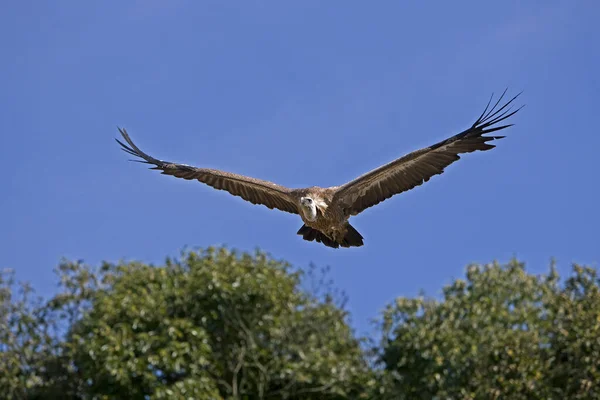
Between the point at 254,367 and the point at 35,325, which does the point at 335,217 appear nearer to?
the point at 254,367

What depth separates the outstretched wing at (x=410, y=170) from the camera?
69.9 ft

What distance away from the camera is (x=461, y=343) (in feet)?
83.4

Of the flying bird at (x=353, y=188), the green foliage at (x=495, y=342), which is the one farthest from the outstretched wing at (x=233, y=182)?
the green foliage at (x=495, y=342)

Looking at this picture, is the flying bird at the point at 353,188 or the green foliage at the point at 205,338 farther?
the green foliage at the point at 205,338

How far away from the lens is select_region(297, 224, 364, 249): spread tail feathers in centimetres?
2277

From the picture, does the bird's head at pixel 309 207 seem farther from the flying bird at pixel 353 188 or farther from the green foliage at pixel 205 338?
the green foliage at pixel 205 338

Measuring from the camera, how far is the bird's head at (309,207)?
72.6 ft

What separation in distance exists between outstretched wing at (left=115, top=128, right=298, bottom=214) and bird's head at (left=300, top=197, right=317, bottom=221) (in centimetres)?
122

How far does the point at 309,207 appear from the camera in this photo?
22.1 m

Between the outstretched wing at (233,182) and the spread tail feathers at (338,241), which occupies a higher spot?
the outstretched wing at (233,182)

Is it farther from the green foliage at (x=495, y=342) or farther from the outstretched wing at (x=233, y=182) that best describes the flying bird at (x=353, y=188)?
the green foliage at (x=495, y=342)

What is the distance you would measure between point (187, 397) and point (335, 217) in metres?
4.31

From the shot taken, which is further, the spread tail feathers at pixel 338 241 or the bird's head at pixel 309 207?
the spread tail feathers at pixel 338 241

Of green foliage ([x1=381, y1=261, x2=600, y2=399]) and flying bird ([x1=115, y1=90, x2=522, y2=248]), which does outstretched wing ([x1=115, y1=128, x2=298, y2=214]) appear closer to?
flying bird ([x1=115, y1=90, x2=522, y2=248])
